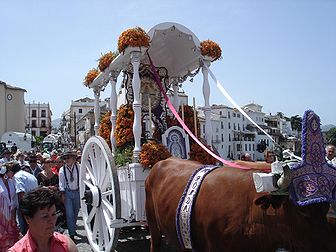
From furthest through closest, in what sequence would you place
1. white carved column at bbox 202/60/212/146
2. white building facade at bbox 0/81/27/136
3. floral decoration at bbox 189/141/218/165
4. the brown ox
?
white building facade at bbox 0/81/27/136 → white carved column at bbox 202/60/212/146 → floral decoration at bbox 189/141/218/165 → the brown ox

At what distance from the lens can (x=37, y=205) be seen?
2570 mm

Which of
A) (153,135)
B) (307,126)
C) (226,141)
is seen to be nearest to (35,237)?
(307,126)

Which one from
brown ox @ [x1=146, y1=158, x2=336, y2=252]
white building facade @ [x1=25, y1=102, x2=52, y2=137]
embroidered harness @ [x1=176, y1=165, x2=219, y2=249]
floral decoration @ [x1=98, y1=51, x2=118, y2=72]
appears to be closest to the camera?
brown ox @ [x1=146, y1=158, x2=336, y2=252]

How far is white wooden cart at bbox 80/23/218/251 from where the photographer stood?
6.05m

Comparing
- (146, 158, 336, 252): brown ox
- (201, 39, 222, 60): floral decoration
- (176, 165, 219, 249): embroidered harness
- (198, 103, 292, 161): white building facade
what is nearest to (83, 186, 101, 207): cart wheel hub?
(146, 158, 336, 252): brown ox

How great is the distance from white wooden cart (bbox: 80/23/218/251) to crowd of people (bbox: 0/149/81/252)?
660mm

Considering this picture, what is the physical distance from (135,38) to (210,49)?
136 centimetres

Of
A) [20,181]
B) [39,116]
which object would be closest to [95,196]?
[20,181]

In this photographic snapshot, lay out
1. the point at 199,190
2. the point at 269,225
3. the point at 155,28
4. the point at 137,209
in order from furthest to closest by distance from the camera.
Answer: the point at 155,28, the point at 137,209, the point at 199,190, the point at 269,225

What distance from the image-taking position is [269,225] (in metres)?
3.25

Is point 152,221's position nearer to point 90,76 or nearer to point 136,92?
point 136,92

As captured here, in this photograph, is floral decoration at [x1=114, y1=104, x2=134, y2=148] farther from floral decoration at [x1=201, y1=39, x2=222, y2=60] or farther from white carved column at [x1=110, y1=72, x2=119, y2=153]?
floral decoration at [x1=201, y1=39, x2=222, y2=60]

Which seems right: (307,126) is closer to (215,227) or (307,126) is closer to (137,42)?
(215,227)

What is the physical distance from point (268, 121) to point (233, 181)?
10277 centimetres
